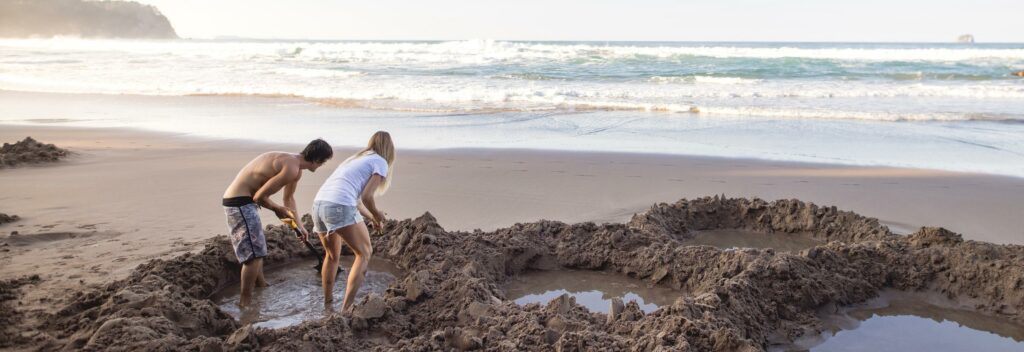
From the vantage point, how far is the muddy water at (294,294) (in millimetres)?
5035

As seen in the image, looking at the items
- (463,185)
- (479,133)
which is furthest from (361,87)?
(463,185)

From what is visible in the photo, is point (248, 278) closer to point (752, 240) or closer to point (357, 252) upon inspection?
point (357, 252)

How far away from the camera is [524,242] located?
612 centimetres

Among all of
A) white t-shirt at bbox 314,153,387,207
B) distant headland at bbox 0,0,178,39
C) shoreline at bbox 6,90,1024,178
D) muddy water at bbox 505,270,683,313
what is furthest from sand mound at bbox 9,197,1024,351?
distant headland at bbox 0,0,178,39

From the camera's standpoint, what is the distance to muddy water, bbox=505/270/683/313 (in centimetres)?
541

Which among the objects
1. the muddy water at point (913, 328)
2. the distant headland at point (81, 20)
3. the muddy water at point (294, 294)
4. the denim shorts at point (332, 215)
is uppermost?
the distant headland at point (81, 20)

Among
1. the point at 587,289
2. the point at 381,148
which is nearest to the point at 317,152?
the point at 381,148

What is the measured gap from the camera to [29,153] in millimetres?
9781

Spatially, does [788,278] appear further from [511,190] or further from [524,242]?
[511,190]

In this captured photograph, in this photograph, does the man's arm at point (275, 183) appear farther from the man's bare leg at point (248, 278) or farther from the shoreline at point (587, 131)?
the shoreline at point (587, 131)

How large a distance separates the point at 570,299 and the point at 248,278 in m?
2.32

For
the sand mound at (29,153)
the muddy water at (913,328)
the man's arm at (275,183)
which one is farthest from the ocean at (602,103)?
the man's arm at (275,183)

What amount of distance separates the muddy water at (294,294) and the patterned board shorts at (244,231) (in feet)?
1.19

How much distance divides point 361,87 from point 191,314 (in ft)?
58.4
